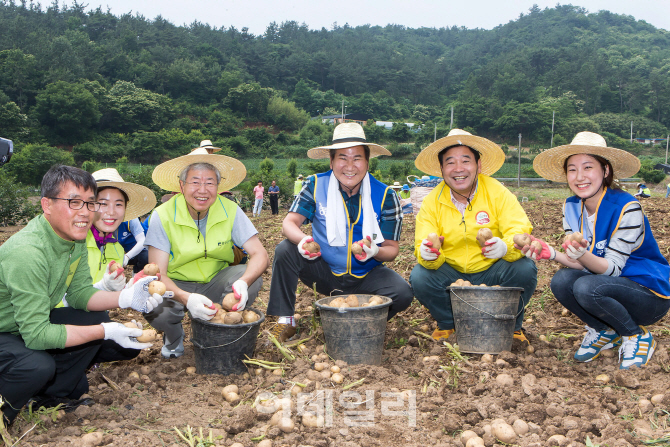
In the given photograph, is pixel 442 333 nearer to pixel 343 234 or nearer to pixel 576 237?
pixel 343 234

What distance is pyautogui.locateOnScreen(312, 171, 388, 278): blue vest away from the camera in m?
3.34

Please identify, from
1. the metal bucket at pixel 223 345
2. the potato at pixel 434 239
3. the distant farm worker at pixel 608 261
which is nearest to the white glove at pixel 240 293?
the metal bucket at pixel 223 345

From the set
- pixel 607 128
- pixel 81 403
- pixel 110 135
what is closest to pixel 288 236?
pixel 81 403

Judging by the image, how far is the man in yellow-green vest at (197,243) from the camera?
3113mm

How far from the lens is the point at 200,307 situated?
8.99 feet

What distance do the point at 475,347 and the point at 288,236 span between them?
1363 mm

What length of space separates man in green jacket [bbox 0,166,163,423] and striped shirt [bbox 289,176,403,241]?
1.27m

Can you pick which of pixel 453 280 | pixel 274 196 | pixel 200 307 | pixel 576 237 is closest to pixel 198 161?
pixel 200 307

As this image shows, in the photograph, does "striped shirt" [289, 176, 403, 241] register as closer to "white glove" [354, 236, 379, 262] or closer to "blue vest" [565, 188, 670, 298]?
"white glove" [354, 236, 379, 262]

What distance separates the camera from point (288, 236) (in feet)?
10.8

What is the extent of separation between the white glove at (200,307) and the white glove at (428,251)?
1291 mm

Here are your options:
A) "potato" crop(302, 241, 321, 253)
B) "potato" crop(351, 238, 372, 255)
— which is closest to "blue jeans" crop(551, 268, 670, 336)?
"potato" crop(351, 238, 372, 255)

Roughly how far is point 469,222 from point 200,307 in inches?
68.2

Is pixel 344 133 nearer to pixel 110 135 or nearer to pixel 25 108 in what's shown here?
pixel 110 135
